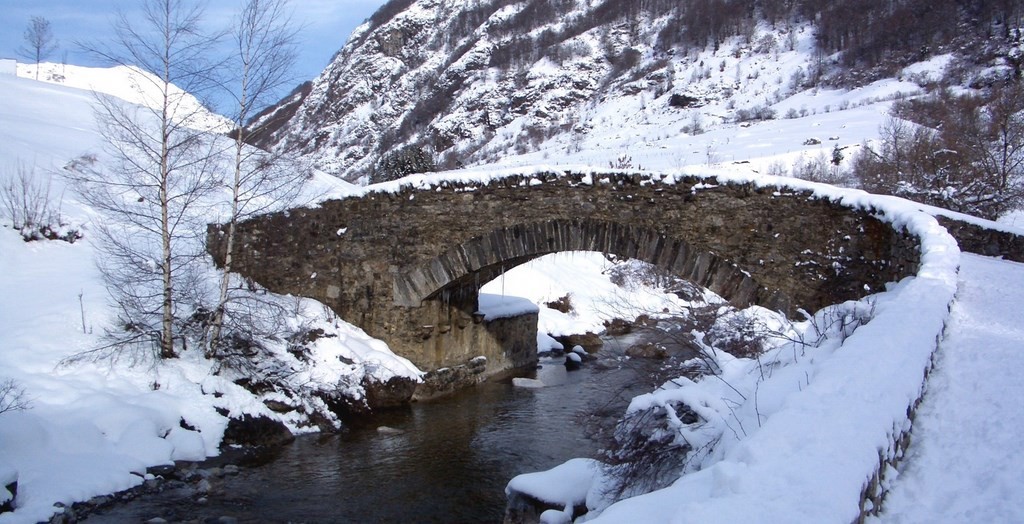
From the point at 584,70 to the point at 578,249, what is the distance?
69907 mm

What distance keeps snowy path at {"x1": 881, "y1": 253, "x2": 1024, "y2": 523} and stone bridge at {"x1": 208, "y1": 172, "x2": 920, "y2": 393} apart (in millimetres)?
2480

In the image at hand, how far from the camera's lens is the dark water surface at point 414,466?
24.7ft

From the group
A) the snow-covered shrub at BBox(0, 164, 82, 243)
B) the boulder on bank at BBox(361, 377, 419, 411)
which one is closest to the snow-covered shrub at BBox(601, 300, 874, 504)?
the boulder on bank at BBox(361, 377, 419, 411)

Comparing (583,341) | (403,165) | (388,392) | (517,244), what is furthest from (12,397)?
(403,165)

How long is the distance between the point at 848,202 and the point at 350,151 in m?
54.2

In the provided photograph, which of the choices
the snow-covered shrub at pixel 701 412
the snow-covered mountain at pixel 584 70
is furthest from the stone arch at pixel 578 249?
the snow-covered mountain at pixel 584 70

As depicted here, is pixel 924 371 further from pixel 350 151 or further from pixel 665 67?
pixel 665 67

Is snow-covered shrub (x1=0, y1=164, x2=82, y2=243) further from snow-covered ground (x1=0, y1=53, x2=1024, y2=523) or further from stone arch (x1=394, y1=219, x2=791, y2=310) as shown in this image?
stone arch (x1=394, y1=219, x2=791, y2=310)

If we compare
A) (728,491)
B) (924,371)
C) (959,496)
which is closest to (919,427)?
(924,371)

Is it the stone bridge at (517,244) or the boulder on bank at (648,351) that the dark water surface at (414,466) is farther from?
the stone bridge at (517,244)

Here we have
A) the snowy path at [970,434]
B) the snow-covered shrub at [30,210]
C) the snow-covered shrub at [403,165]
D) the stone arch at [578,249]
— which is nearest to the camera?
the snowy path at [970,434]

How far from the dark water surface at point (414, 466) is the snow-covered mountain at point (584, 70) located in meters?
30.6

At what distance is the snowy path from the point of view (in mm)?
2809

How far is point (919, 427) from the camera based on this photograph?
351 cm
